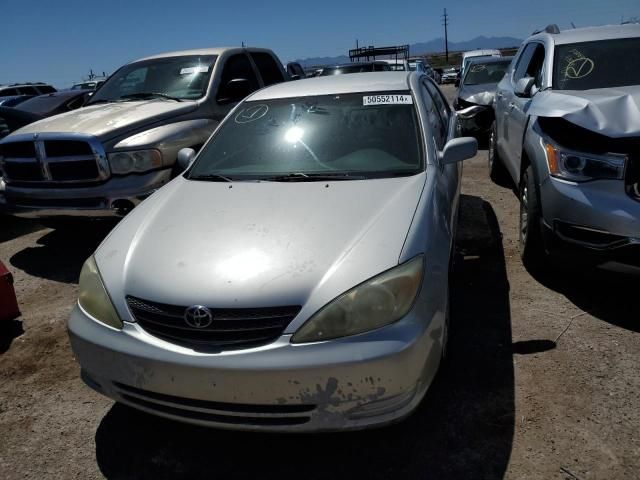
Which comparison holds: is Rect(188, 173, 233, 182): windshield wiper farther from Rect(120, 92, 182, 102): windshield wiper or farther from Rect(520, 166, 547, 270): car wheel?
Rect(120, 92, 182, 102): windshield wiper

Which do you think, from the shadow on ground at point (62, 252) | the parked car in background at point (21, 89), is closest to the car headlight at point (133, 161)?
the shadow on ground at point (62, 252)

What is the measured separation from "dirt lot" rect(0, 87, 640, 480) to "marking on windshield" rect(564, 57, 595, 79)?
1755 millimetres

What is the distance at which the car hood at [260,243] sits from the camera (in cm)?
213

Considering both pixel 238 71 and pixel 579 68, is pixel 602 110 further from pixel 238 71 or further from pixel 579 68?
pixel 238 71

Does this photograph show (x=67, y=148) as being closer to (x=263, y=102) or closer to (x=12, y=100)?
(x=263, y=102)

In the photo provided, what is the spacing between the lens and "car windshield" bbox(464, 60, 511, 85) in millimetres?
10742

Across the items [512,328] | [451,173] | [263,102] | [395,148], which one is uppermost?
[263,102]

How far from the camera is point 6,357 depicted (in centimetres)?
336

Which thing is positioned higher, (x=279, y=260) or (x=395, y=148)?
(x=395, y=148)

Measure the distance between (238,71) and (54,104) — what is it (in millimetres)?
2921

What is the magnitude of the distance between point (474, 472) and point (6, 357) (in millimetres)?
2910

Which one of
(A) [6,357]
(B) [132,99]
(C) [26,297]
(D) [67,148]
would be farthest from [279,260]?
(B) [132,99]

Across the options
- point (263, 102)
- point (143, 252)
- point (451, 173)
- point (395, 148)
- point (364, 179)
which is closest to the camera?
point (143, 252)

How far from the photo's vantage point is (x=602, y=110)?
3332 mm
